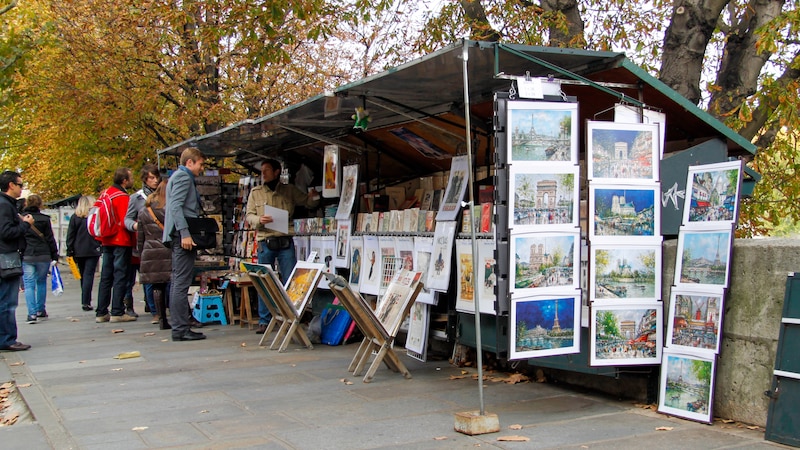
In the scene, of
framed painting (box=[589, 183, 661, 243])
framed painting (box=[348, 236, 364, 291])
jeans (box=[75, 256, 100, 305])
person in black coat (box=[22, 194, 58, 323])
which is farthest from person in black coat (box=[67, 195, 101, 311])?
framed painting (box=[589, 183, 661, 243])

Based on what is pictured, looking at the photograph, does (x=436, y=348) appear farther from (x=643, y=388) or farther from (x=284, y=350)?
(x=643, y=388)

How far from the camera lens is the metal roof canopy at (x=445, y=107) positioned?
18.4 ft

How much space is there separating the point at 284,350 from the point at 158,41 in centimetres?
1084

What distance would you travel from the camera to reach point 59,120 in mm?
19625

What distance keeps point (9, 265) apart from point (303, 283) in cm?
317

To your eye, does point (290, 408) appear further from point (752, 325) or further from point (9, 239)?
point (9, 239)

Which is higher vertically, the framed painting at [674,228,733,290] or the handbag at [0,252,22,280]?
the framed painting at [674,228,733,290]

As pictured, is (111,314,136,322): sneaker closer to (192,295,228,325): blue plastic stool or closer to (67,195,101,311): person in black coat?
(192,295,228,325): blue plastic stool

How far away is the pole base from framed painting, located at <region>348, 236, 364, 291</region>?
3.68 meters

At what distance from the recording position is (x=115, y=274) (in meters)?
11.2

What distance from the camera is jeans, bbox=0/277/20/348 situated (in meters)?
8.55

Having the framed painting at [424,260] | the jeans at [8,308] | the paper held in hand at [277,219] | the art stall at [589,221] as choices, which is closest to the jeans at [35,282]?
the jeans at [8,308]

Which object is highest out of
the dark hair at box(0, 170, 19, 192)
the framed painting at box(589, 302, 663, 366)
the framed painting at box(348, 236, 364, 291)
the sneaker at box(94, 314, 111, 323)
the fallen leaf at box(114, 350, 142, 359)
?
the dark hair at box(0, 170, 19, 192)

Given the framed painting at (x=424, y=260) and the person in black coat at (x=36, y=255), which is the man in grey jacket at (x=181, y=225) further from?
the person in black coat at (x=36, y=255)
